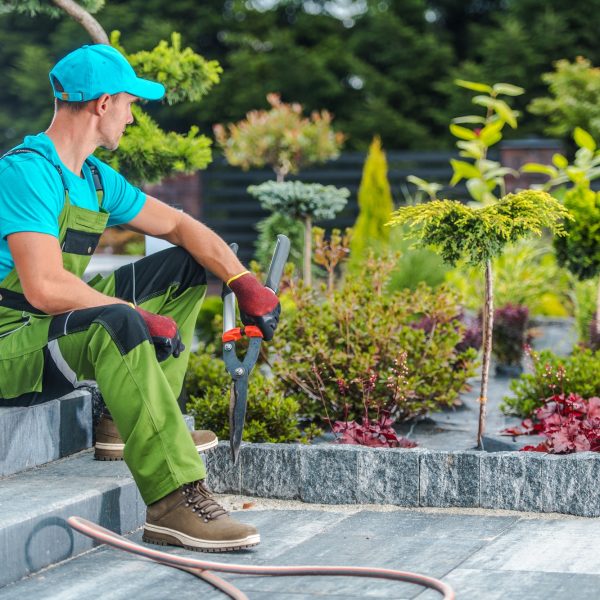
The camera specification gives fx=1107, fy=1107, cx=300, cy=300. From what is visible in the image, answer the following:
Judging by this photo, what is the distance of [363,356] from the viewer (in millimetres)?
5000

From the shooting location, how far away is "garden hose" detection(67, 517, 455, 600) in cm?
310

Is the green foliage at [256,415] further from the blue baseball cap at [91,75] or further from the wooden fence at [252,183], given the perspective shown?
the wooden fence at [252,183]

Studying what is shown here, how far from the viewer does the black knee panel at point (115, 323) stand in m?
3.38

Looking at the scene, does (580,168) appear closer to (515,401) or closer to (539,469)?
(515,401)

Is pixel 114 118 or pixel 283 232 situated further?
pixel 283 232

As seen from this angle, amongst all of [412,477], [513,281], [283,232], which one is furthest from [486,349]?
[283,232]

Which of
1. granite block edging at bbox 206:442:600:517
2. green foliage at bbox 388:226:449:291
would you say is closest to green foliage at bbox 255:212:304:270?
green foliage at bbox 388:226:449:291

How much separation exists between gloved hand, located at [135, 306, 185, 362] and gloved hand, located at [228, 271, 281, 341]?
36cm

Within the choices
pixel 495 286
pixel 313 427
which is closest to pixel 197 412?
pixel 313 427

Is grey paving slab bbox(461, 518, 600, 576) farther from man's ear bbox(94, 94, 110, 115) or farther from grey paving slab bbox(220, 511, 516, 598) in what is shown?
man's ear bbox(94, 94, 110, 115)

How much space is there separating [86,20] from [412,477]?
2.67 m

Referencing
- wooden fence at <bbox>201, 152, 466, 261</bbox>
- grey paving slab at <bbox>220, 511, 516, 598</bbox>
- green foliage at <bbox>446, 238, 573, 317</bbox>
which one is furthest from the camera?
wooden fence at <bbox>201, 152, 466, 261</bbox>

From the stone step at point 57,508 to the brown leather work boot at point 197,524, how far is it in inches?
8.3

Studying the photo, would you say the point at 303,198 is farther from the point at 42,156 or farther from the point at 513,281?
the point at 42,156
